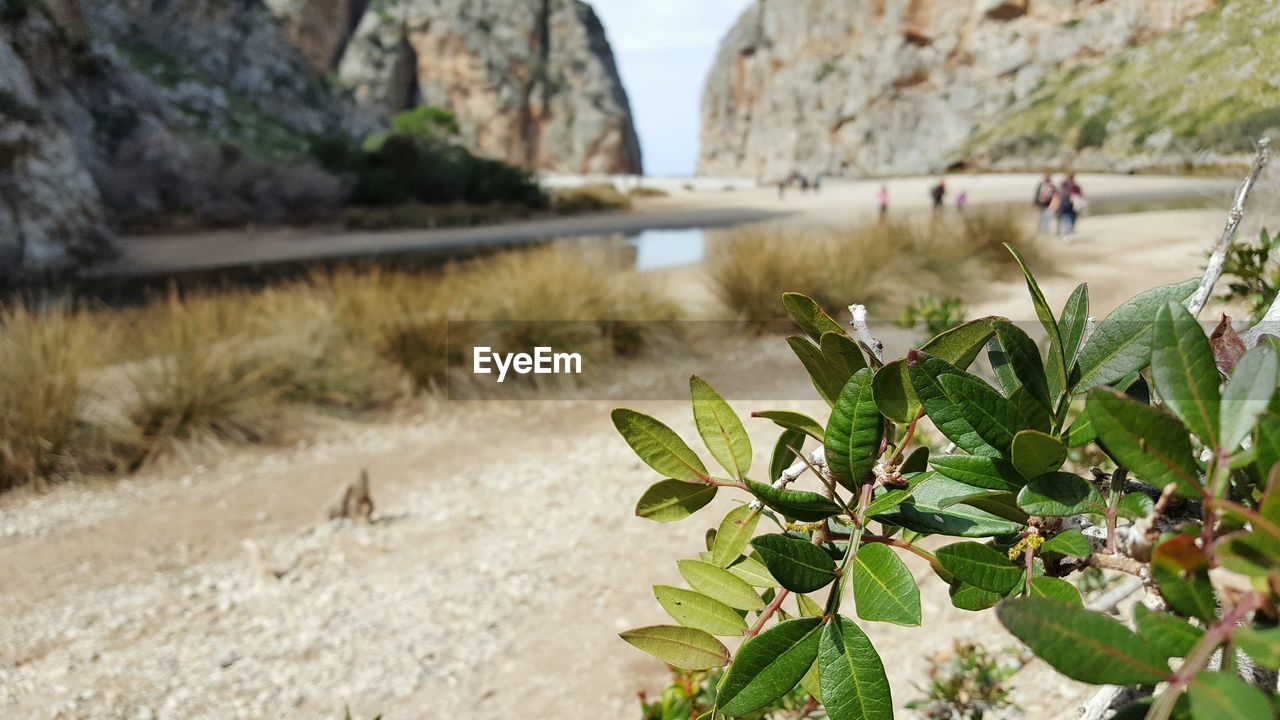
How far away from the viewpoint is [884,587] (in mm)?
392

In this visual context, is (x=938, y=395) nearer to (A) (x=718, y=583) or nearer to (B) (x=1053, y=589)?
(B) (x=1053, y=589)

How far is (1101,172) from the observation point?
887 centimetres

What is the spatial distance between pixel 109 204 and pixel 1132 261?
16686 mm

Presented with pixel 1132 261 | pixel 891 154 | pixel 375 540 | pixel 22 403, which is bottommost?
pixel 375 540

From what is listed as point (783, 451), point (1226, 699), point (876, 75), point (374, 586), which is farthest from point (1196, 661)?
point (876, 75)

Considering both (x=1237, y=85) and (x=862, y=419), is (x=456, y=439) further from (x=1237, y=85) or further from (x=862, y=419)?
(x=862, y=419)

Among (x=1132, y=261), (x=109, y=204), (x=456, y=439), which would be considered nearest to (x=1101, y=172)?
(x=1132, y=261)

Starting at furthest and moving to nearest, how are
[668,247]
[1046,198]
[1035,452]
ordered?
[668,247] < [1046,198] < [1035,452]

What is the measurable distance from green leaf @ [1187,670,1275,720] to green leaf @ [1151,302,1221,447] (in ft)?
0.29

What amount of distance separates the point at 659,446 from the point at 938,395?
0.54 ft

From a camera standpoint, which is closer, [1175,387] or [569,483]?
[1175,387]

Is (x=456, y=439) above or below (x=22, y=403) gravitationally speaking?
below

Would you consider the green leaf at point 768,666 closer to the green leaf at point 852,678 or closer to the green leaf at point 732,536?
the green leaf at point 852,678

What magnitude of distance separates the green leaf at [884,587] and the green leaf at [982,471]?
0.16 feet
